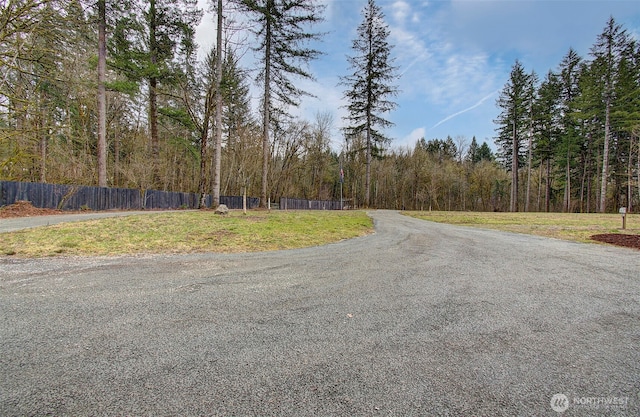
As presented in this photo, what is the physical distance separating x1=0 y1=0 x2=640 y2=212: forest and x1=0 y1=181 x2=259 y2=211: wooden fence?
925 millimetres

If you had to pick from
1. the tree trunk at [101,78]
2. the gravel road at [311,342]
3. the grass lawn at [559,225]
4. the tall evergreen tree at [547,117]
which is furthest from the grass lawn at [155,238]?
the tall evergreen tree at [547,117]

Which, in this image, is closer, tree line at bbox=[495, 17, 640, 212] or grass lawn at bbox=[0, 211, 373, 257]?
grass lawn at bbox=[0, 211, 373, 257]

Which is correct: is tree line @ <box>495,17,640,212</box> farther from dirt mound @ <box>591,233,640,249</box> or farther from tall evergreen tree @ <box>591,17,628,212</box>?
dirt mound @ <box>591,233,640,249</box>

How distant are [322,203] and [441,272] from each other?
31.1m

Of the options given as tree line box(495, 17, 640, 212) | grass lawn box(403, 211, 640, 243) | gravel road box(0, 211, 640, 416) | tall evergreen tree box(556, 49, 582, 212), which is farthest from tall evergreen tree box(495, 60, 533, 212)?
gravel road box(0, 211, 640, 416)

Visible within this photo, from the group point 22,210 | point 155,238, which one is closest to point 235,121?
point 22,210

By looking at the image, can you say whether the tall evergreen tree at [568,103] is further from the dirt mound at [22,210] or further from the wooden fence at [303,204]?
the dirt mound at [22,210]

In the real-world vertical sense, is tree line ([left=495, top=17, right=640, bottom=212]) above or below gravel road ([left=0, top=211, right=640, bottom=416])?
above

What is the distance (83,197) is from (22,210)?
2683 mm

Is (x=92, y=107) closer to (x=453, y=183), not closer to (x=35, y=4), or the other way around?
(x=35, y=4)

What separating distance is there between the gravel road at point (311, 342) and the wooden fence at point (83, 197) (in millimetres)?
11087

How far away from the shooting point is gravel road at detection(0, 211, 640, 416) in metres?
1.55

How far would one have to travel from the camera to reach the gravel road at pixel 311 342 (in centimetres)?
155

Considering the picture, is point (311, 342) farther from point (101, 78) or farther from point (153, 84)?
point (153, 84)
